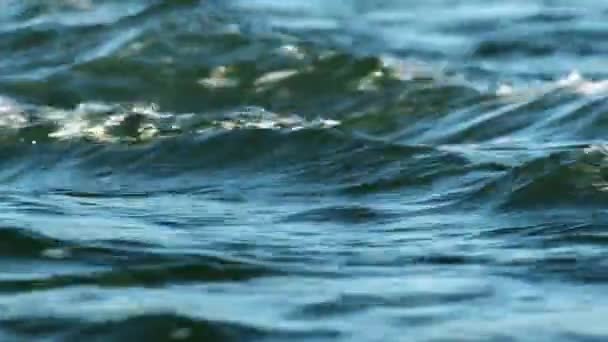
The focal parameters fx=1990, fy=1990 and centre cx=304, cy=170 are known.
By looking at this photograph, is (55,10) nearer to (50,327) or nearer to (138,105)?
(138,105)

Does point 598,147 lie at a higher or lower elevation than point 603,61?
lower

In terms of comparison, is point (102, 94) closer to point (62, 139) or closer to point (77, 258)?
point (62, 139)

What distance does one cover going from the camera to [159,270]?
24.1 feet

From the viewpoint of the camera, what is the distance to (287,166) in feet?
32.2

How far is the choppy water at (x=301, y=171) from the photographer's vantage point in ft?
22.1

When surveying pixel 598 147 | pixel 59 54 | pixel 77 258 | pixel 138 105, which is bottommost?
pixel 77 258

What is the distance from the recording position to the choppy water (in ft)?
22.1

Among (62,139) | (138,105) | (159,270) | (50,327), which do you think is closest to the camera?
(50,327)

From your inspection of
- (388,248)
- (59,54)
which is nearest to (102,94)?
(59,54)

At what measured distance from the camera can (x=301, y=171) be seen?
31.8 ft

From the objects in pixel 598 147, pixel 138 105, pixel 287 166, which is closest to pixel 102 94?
pixel 138 105

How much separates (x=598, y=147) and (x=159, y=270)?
2955 millimetres

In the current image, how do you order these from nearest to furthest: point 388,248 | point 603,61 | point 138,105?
point 388,248
point 138,105
point 603,61

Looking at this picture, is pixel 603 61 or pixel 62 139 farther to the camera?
pixel 603 61
